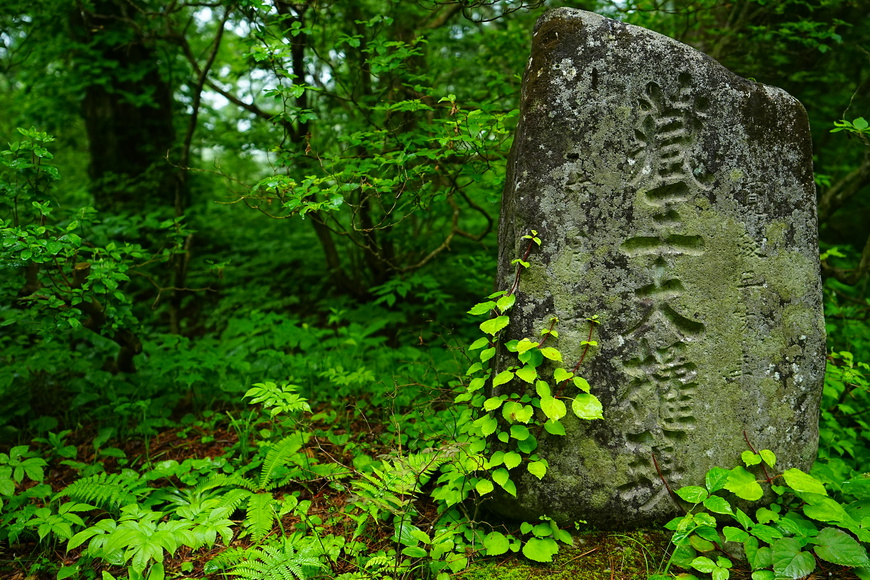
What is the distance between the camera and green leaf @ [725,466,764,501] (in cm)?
246

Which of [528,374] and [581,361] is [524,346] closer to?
[528,374]

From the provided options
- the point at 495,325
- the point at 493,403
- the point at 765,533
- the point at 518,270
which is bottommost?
the point at 765,533

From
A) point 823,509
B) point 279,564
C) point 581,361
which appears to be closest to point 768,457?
point 823,509

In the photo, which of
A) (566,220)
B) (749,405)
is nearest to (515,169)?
(566,220)

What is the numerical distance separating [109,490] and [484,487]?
2.05 meters

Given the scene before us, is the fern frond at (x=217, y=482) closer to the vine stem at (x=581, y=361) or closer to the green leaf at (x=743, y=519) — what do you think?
the vine stem at (x=581, y=361)

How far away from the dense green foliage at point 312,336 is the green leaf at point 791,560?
16 millimetres

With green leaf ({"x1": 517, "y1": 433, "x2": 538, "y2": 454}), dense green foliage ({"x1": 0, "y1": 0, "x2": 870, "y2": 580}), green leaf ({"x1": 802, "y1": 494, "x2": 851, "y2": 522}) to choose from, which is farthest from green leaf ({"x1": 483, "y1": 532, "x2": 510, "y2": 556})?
green leaf ({"x1": 802, "y1": 494, "x2": 851, "y2": 522})

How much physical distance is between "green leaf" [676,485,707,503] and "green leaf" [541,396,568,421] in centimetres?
71

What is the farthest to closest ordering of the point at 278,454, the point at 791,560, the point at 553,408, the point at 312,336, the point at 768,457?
the point at 312,336
the point at 278,454
the point at 768,457
the point at 553,408
the point at 791,560

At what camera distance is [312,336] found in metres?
4.95

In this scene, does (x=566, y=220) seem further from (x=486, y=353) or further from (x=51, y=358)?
(x=51, y=358)

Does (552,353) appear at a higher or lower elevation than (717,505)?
higher

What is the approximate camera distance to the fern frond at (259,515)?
2643 millimetres
